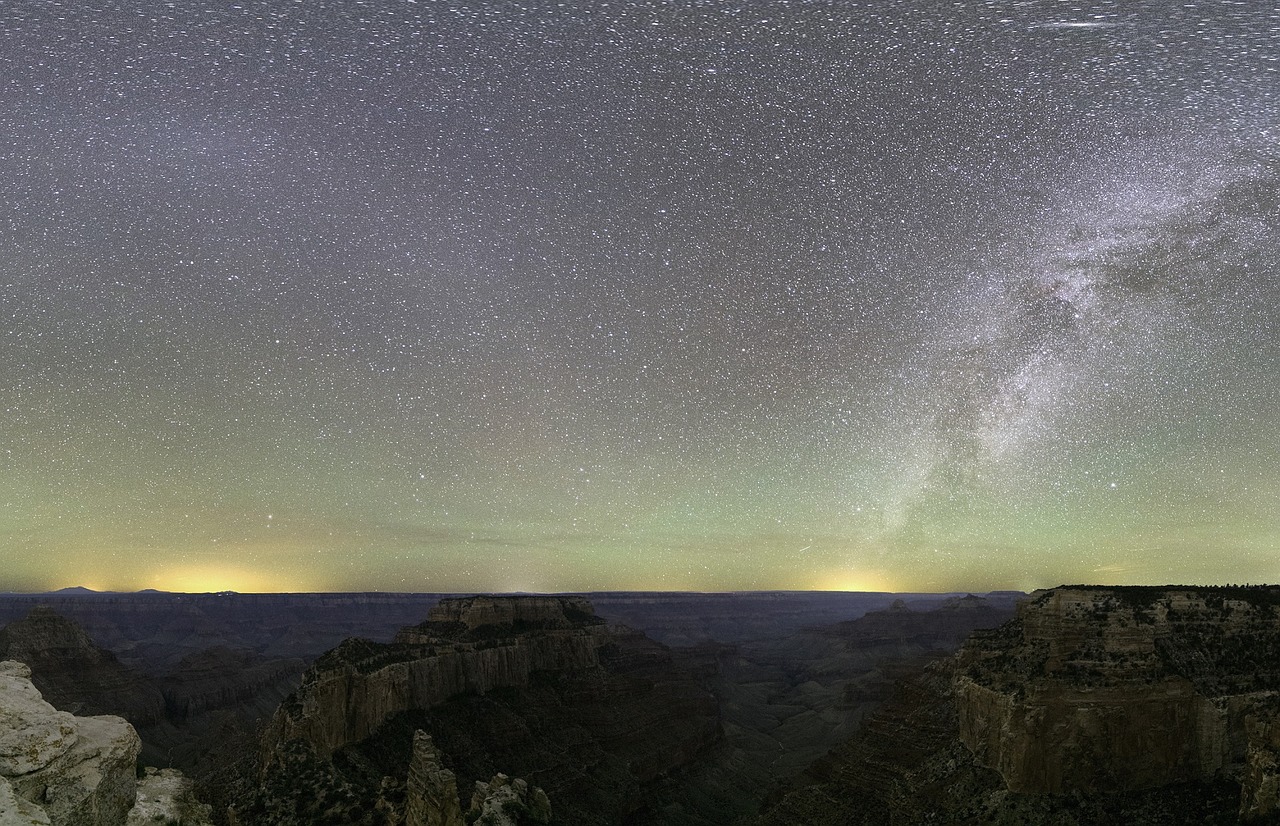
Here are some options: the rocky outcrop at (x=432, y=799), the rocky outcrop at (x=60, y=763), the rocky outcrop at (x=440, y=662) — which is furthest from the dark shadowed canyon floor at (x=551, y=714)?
the rocky outcrop at (x=60, y=763)

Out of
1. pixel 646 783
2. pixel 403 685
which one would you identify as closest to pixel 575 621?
pixel 646 783

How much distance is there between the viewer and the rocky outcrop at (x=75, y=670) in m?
110

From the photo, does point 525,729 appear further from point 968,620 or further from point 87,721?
point 968,620

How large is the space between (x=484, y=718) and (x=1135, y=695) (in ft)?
184

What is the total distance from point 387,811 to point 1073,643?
41.2 m

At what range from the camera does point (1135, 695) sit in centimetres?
4056

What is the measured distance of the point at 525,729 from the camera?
2857 inches

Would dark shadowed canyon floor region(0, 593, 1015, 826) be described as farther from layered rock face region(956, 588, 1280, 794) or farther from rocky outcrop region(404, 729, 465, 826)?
layered rock face region(956, 588, 1280, 794)

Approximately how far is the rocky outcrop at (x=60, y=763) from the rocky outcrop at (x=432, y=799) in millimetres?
14057

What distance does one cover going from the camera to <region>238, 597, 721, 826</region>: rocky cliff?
1537 inches

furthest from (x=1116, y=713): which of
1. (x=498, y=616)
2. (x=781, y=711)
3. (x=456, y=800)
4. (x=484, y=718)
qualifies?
(x=781, y=711)

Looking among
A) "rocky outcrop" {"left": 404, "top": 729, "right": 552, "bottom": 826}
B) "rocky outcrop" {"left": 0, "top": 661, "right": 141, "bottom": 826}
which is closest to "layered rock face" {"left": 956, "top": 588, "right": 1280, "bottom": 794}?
"rocky outcrop" {"left": 404, "top": 729, "right": 552, "bottom": 826}

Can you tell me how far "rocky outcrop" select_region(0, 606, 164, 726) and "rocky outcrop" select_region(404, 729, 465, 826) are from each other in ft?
335

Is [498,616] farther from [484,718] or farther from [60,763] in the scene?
[60,763]
